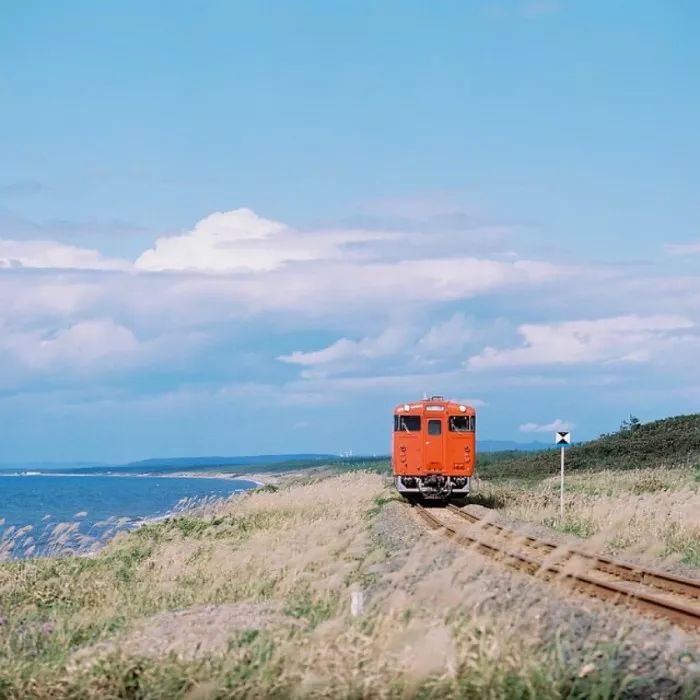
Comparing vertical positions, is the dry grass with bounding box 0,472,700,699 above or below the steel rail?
above

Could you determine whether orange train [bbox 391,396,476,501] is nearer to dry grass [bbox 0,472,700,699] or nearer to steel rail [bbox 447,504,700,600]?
steel rail [bbox 447,504,700,600]

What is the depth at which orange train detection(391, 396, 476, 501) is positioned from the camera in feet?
104

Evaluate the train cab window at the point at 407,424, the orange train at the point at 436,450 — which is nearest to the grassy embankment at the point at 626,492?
the orange train at the point at 436,450

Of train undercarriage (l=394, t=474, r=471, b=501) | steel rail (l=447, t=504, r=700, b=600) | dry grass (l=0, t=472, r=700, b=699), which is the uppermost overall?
train undercarriage (l=394, t=474, r=471, b=501)

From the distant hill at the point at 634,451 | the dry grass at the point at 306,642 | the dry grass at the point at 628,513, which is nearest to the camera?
the dry grass at the point at 306,642

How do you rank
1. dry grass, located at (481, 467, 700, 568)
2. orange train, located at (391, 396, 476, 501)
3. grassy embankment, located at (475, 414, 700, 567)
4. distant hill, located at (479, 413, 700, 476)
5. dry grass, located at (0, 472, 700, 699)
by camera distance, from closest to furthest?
dry grass, located at (0, 472, 700, 699), dry grass, located at (481, 467, 700, 568), grassy embankment, located at (475, 414, 700, 567), orange train, located at (391, 396, 476, 501), distant hill, located at (479, 413, 700, 476)

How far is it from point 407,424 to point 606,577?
53.2ft

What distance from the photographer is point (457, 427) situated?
1262 inches

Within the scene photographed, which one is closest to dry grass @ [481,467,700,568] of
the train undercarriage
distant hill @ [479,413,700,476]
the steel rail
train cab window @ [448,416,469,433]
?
the steel rail

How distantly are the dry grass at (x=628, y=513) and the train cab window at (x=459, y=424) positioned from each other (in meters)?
2.56

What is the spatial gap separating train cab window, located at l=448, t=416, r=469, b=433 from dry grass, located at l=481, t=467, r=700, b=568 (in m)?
2.56

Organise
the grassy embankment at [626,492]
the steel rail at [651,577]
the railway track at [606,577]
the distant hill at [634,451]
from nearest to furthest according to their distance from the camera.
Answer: the railway track at [606,577], the steel rail at [651,577], the grassy embankment at [626,492], the distant hill at [634,451]

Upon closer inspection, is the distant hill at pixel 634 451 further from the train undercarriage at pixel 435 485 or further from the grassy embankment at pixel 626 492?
the train undercarriage at pixel 435 485

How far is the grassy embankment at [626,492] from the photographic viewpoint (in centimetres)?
2020
